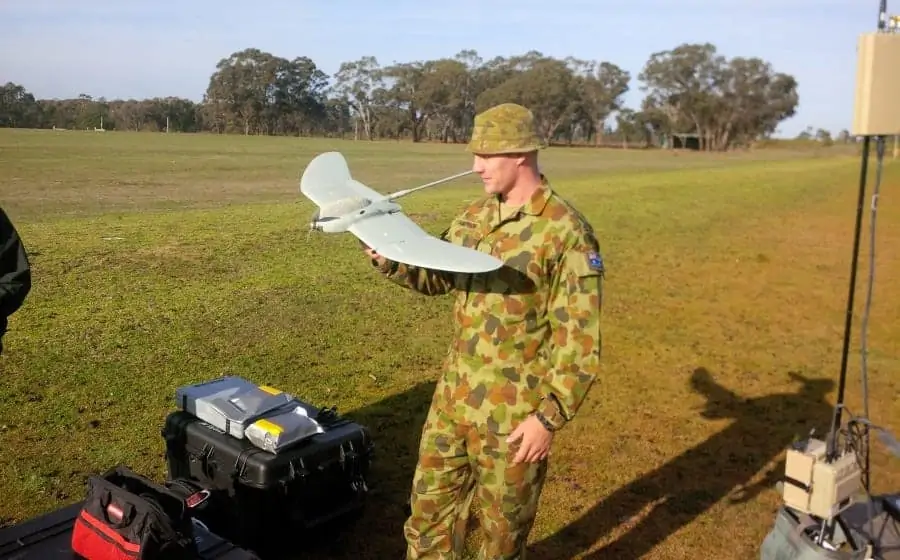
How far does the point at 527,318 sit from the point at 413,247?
501 millimetres

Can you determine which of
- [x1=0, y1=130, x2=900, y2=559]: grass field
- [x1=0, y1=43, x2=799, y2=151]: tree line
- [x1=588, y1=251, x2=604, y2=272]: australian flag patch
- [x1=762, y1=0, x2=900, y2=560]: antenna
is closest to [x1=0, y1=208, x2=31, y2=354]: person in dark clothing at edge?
[x1=0, y1=130, x2=900, y2=559]: grass field

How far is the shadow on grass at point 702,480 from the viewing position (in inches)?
163

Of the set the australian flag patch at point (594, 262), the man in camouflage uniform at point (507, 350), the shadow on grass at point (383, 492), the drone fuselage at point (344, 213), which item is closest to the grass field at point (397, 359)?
the shadow on grass at point (383, 492)

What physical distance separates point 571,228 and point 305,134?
92.5 m

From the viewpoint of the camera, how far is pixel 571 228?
2.67m

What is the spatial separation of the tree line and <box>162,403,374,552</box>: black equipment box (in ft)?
253

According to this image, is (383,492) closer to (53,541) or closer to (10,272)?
(53,541)

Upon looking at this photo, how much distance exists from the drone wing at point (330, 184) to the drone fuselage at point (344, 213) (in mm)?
45

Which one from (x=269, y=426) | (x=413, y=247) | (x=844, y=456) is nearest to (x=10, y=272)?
(x=269, y=426)

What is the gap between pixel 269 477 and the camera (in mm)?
3408

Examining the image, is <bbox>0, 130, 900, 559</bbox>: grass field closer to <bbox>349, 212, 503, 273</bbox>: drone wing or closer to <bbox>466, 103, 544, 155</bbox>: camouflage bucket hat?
<bbox>349, 212, 503, 273</bbox>: drone wing

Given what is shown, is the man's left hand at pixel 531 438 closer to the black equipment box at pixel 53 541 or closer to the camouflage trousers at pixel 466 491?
the camouflage trousers at pixel 466 491

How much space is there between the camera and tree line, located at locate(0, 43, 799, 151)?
8694cm

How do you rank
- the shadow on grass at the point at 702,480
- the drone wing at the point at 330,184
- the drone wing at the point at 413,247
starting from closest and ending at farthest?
the drone wing at the point at 413,247 → the drone wing at the point at 330,184 → the shadow on grass at the point at 702,480
